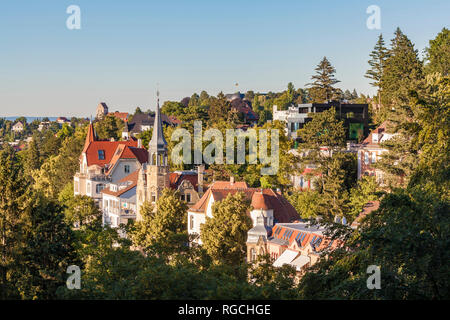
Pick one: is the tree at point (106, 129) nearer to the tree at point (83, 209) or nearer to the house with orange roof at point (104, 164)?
the house with orange roof at point (104, 164)

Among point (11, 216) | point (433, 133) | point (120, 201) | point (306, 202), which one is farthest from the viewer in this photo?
point (120, 201)

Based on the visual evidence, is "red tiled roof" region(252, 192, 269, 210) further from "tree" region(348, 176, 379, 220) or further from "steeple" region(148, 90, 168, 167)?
"steeple" region(148, 90, 168, 167)

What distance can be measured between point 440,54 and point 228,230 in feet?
137

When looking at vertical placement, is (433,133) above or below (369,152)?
above

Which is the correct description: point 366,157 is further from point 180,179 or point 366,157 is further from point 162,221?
point 162,221

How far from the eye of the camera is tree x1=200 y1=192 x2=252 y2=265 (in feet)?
162

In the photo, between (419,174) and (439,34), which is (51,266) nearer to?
(419,174)

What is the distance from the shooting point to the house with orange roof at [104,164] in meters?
84.8

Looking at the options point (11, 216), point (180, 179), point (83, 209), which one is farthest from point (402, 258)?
point (83, 209)

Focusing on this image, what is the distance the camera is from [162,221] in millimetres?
57438

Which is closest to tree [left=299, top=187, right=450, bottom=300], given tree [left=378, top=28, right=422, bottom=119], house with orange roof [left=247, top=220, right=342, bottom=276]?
house with orange roof [left=247, top=220, right=342, bottom=276]

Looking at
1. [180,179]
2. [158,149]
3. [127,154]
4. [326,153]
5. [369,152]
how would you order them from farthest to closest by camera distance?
[127,154]
[326,153]
[180,179]
[158,149]
[369,152]

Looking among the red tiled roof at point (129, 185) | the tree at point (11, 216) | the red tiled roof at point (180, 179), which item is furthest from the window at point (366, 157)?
the tree at point (11, 216)

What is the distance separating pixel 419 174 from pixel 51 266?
655 inches
